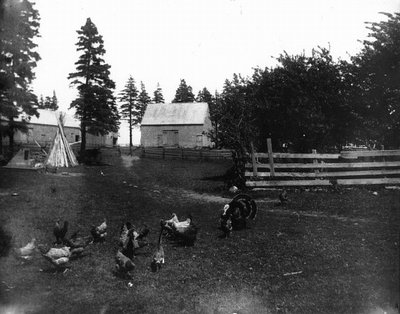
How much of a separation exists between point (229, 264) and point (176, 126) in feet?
150

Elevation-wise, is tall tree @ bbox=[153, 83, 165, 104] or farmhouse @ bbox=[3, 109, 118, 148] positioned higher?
tall tree @ bbox=[153, 83, 165, 104]

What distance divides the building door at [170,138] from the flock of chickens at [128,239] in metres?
42.4

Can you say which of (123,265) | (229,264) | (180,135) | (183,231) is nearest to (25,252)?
(123,265)

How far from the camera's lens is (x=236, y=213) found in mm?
9547

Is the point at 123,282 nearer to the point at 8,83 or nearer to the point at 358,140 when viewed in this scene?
the point at 358,140

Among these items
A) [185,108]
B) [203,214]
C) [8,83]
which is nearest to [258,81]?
[203,214]

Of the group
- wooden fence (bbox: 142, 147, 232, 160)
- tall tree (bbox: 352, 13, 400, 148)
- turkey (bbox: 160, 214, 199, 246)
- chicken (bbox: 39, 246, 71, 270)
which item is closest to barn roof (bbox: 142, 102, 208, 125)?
wooden fence (bbox: 142, 147, 232, 160)

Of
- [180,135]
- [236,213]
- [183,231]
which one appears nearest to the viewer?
[183,231]

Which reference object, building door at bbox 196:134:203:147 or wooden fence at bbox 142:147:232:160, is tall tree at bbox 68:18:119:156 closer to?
wooden fence at bbox 142:147:232:160

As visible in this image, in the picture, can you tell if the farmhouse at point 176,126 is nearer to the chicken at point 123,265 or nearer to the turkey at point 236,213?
the turkey at point 236,213

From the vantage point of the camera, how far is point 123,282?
21.5 feet

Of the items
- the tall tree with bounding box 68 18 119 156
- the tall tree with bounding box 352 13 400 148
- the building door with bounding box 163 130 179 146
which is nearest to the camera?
the tall tree with bounding box 352 13 400 148

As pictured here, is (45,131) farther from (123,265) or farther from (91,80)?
(123,265)

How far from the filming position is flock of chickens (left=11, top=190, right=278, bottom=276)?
701 centimetres
